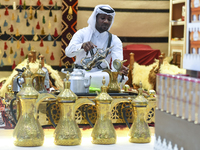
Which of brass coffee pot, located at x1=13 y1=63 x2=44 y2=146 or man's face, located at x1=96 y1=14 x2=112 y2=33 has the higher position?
man's face, located at x1=96 y1=14 x2=112 y2=33

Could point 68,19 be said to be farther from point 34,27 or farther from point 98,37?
point 98,37

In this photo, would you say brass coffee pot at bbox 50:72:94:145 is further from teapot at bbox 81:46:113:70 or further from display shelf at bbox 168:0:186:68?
Result: display shelf at bbox 168:0:186:68

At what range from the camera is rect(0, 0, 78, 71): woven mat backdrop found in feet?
20.0

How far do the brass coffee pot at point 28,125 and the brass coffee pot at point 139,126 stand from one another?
37cm

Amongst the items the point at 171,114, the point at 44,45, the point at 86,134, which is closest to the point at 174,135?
the point at 171,114

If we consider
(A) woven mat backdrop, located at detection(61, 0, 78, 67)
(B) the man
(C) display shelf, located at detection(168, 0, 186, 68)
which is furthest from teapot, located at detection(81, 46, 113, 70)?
(A) woven mat backdrop, located at detection(61, 0, 78, 67)

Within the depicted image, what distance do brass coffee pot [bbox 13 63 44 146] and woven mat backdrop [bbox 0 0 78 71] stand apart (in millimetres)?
4711

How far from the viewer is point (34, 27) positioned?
6.19m

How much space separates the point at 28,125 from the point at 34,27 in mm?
4872

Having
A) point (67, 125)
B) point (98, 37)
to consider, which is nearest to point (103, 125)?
point (67, 125)

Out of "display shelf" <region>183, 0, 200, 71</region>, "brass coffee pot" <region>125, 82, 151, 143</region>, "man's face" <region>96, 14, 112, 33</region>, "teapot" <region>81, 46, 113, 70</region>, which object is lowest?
"brass coffee pot" <region>125, 82, 151, 143</region>

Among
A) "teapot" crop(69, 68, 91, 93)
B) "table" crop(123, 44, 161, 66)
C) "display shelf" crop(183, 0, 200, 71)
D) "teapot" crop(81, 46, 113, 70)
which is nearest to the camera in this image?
"display shelf" crop(183, 0, 200, 71)

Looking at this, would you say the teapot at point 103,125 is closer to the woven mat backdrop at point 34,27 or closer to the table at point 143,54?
the table at point 143,54

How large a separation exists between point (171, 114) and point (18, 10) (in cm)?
520
